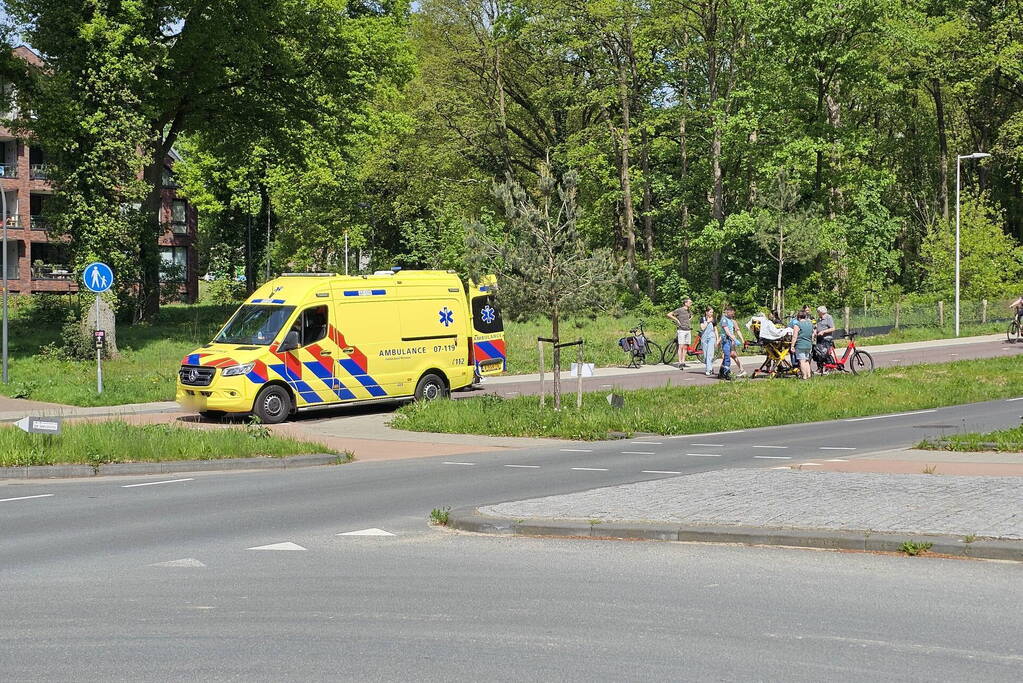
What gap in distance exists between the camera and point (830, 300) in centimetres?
4728

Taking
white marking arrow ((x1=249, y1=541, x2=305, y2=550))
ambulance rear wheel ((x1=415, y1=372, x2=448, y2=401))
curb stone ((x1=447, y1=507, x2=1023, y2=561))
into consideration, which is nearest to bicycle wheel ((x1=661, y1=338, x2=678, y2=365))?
ambulance rear wheel ((x1=415, y1=372, x2=448, y2=401))

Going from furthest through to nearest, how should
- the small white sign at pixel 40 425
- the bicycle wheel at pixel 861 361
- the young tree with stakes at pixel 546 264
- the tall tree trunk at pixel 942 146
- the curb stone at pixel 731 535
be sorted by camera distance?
the tall tree trunk at pixel 942 146 < the bicycle wheel at pixel 861 361 < the young tree with stakes at pixel 546 264 < the small white sign at pixel 40 425 < the curb stone at pixel 731 535

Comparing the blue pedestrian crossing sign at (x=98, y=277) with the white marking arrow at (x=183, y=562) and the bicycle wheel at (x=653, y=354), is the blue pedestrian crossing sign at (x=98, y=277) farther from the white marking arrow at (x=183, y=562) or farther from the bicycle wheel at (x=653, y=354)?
the white marking arrow at (x=183, y=562)

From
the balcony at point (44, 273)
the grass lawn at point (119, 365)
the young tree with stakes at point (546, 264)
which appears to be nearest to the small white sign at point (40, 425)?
the young tree with stakes at point (546, 264)

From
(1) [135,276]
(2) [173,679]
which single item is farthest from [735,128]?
(2) [173,679]

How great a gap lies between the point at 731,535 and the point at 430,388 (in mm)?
14228

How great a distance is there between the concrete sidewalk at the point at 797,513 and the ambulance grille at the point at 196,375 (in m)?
10.5

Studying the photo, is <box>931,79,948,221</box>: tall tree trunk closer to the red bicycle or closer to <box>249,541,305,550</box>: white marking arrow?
the red bicycle

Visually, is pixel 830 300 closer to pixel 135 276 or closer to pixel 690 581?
pixel 135 276

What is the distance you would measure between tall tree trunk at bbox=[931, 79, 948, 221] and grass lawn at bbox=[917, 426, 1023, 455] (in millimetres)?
44485

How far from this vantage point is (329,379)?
21.9 meters

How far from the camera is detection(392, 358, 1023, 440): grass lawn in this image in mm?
19500

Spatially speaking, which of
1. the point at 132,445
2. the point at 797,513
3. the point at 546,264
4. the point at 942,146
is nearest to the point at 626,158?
the point at 942,146

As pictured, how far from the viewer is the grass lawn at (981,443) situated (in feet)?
51.5
